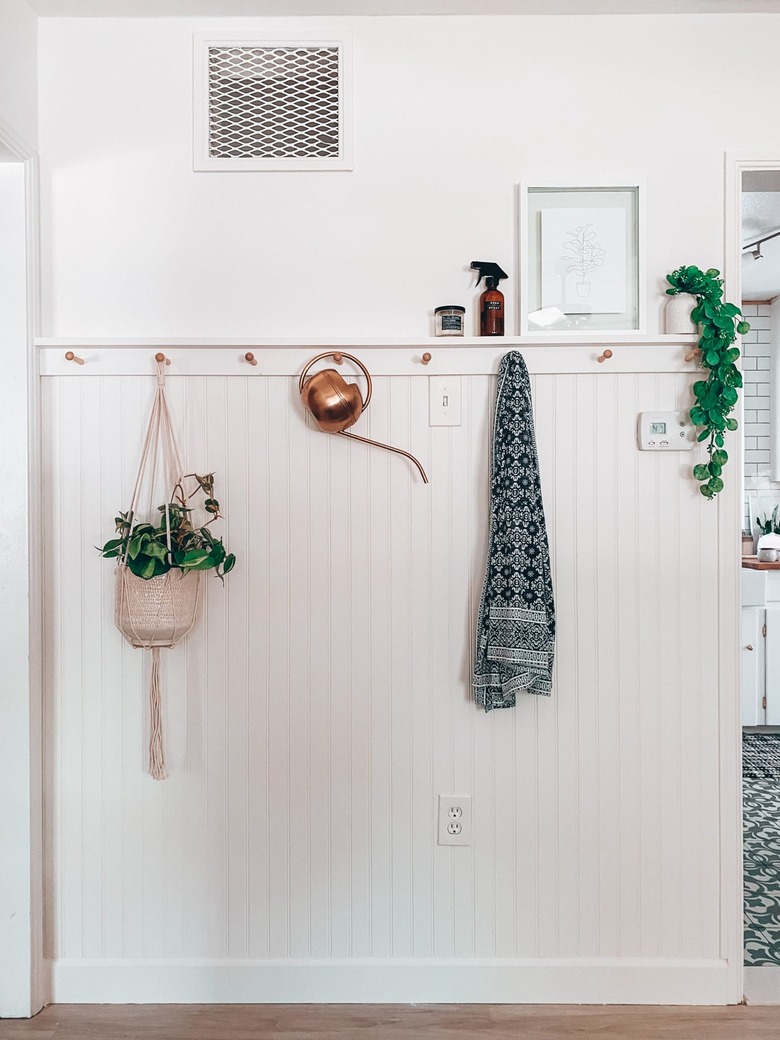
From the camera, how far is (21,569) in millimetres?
1861

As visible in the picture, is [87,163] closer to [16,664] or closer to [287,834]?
[16,664]

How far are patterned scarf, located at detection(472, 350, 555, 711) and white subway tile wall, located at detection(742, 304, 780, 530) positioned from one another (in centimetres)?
321

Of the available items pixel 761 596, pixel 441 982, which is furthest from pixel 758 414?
pixel 441 982

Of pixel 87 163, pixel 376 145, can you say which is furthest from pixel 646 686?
pixel 87 163

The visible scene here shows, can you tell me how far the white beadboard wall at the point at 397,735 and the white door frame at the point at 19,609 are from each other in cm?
7

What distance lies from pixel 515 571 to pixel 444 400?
18.4 inches

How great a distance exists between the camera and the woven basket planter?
1765mm

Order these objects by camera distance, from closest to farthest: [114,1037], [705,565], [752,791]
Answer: [114,1037]
[705,565]
[752,791]

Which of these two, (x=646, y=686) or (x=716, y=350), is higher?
(x=716, y=350)

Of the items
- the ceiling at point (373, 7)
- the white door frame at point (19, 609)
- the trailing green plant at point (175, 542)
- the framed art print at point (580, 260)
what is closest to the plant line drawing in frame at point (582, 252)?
the framed art print at point (580, 260)

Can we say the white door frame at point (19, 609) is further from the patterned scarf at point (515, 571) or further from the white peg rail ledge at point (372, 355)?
the patterned scarf at point (515, 571)

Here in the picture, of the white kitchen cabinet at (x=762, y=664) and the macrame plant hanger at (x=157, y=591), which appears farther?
the white kitchen cabinet at (x=762, y=664)

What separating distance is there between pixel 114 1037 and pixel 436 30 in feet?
8.55

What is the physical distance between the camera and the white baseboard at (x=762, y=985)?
1.89 meters
